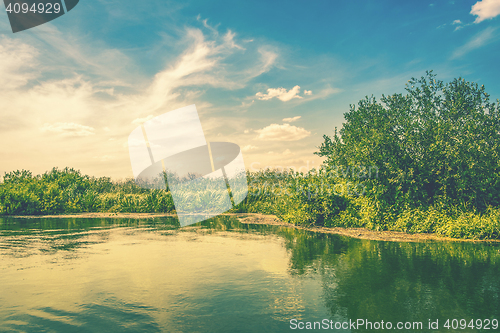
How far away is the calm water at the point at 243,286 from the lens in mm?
4840

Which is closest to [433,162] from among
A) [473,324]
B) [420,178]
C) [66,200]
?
[420,178]

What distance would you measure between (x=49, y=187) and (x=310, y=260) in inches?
940

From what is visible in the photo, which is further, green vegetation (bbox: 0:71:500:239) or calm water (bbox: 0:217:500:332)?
green vegetation (bbox: 0:71:500:239)

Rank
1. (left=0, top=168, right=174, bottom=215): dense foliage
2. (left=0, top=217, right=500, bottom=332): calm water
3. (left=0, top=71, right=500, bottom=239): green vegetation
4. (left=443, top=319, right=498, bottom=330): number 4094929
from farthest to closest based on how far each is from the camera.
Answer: (left=0, top=168, right=174, bottom=215): dense foliage, (left=0, top=71, right=500, bottom=239): green vegetation, (left=0, top=217, right=500, bottom=332): calm water, (left=443, top=319, right=498, bottom=330): number 4094929

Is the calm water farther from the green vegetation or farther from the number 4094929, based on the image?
the green vegetation

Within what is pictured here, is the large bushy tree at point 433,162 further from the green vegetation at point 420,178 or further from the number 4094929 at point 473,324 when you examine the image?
the number 4094929 at point 473,324

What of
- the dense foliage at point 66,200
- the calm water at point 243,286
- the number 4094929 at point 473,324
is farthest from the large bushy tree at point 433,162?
the dense foliage at point 66,200

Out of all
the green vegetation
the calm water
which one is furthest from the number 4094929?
the green vegetation

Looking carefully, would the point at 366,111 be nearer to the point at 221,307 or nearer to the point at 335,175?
the point at 335,175

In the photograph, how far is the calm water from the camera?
4840 mm

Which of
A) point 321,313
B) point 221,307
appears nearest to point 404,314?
point 321,313

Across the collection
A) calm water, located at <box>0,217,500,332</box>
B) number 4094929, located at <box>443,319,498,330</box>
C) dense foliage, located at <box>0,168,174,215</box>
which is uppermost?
dense foliage, located at <box>0,168,174,215</box>

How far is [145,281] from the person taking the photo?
6.83 metres

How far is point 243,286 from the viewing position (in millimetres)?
6430
